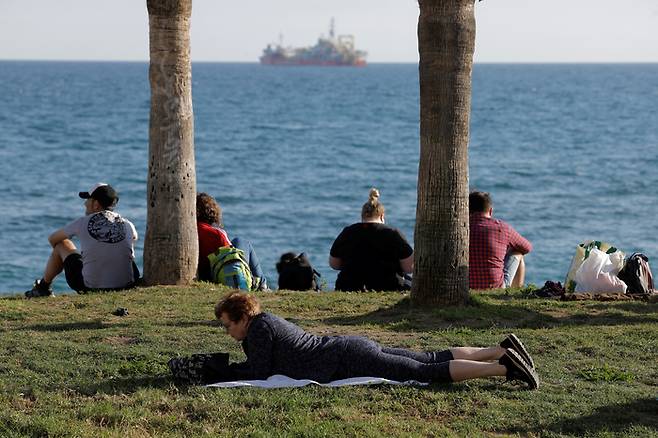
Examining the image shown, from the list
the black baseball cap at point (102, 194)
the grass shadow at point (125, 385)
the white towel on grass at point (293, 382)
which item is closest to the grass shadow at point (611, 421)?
the white towel on grass at point (293, 382)

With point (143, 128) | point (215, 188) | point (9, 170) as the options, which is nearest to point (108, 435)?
point (215, 188)

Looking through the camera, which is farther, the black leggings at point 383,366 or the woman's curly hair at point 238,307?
the black leggings at point 383,366

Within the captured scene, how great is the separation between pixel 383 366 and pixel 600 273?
481 cm

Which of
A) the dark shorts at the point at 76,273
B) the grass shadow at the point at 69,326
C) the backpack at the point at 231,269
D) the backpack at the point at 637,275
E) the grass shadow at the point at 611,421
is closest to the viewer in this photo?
the grass shadow at the point at 611,421

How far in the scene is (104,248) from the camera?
12906 mm

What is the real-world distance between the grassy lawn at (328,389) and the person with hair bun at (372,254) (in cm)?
104

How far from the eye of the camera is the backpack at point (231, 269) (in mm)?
13414

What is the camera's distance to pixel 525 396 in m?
8.27

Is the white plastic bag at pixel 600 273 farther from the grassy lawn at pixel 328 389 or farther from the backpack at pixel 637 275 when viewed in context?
the grassy lawn at pixel 328 389

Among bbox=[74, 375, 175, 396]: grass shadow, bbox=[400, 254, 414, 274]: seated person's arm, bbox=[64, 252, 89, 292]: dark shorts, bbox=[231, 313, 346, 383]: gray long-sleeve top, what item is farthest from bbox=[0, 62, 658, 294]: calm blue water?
bbox=[231, 313, 346, 383]: gray long-sleeve top

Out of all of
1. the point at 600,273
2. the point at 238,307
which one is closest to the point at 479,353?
the point at 238,307

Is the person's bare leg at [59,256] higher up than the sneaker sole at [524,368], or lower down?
lower down

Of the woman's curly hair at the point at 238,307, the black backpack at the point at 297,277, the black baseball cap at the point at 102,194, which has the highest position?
the black baseball cap at the point at 102,194

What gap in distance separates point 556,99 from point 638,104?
9426 millimetres
